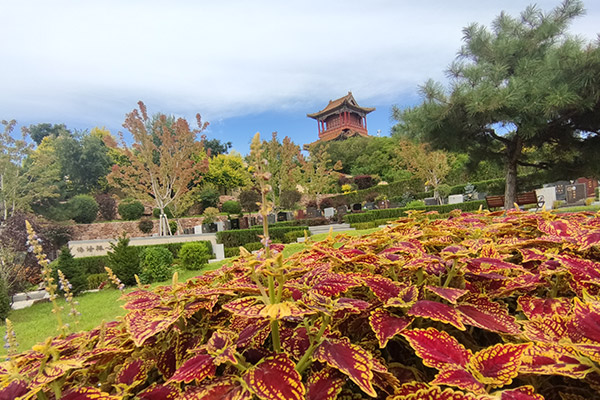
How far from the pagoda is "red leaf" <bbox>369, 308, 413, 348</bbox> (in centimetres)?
4249

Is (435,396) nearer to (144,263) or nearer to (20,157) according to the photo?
(144,263)

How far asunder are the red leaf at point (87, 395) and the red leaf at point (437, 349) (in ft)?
1.80

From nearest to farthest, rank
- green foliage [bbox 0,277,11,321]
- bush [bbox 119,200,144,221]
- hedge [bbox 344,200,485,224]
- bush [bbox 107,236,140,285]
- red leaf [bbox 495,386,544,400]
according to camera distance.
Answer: red leaf [bbox 495,386,544,400]
green foliage [bbox 0,277,11,321]
bush [bbox 107,236,140,285]
hedge [bbox 344,200,485,224]
bush [bbox 119,200,144,221]

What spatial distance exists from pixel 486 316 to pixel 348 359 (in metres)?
0.34

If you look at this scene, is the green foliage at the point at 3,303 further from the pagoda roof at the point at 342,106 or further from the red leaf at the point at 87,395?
the pagoda roof at the point at 342,106

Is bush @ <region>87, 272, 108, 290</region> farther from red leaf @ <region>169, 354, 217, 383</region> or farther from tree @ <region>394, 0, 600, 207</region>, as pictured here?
red leaf @ <region>169, 354, 217, 383</region>

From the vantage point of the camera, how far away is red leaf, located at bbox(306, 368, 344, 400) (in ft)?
1.92

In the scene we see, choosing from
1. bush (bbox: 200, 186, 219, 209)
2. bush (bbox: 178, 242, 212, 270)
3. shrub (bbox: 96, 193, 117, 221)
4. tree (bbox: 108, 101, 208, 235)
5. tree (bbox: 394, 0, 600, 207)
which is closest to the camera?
tree (bbox: 394, 0, 600, 207)

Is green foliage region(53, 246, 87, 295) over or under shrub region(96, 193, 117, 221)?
under

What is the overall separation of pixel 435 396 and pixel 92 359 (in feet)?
2.25

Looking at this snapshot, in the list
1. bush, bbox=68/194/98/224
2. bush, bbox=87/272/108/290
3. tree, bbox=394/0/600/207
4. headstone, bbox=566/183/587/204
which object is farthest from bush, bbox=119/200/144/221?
headstone, bbox=566/183/587/204

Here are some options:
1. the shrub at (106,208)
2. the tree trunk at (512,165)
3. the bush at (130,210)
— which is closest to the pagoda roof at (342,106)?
the bush at (130,210)

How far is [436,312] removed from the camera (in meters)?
0.66

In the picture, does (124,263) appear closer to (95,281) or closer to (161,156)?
(95,281)
